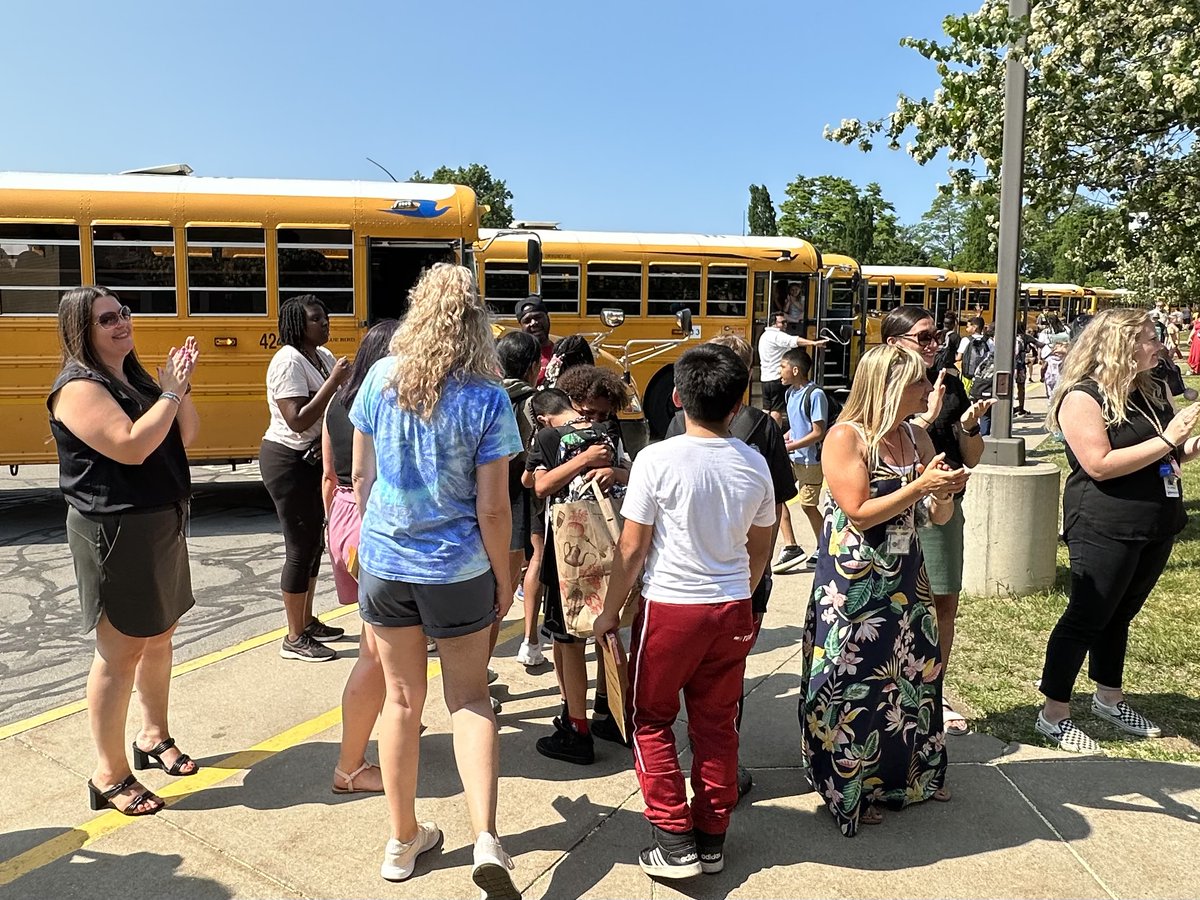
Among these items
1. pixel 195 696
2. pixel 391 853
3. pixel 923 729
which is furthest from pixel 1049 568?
pixel 195 696

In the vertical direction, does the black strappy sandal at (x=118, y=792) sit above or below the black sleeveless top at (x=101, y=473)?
below

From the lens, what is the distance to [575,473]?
355 centimetres

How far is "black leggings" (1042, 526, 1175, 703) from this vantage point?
390 centimetres

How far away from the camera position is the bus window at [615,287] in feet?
42.7

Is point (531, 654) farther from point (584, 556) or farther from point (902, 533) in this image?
point (902, 533)

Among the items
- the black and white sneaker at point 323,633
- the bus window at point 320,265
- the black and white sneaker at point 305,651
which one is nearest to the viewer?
the black and white sneaker at point 305,651

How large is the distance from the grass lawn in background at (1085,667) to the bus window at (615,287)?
776 centimetres

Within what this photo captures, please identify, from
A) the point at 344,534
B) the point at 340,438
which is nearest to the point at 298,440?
the point at 340,438

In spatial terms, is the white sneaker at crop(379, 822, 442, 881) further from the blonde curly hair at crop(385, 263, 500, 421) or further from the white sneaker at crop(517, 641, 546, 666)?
the white sneaker at crop(517, 641, 546, 666)

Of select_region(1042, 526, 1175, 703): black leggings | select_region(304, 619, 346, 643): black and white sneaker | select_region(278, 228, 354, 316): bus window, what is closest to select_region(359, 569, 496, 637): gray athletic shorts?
select_region(304, 619, 346, 643): black and white sneaker

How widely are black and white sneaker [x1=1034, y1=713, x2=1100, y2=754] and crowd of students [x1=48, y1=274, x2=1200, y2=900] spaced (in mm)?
12

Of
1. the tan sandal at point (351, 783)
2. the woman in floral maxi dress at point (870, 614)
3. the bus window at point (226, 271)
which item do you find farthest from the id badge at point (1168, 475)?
the bus window at point (226, 271)

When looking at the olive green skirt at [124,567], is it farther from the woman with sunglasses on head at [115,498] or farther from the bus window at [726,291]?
the bus window at [726,291]

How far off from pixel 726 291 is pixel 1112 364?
1015 cm
